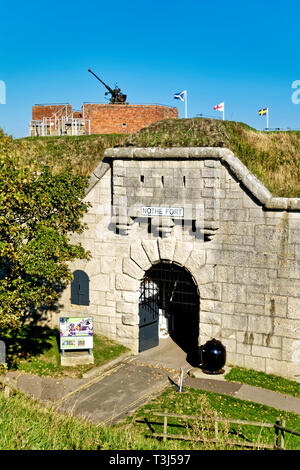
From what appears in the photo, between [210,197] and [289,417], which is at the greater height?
[210,197]

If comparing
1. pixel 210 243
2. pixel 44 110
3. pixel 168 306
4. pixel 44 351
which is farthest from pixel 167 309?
pixel 44 110

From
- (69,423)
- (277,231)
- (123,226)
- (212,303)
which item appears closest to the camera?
(69,423)

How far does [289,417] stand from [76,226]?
8052 millimetres

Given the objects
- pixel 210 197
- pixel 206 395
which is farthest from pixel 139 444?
pixel 210 197

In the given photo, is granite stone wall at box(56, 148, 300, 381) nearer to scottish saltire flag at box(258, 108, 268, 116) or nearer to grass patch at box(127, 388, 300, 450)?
grass patch at box(127, 388, 300, 450)

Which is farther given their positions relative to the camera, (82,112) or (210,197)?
(82,112)

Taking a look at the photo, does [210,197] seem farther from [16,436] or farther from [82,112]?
[82,112]

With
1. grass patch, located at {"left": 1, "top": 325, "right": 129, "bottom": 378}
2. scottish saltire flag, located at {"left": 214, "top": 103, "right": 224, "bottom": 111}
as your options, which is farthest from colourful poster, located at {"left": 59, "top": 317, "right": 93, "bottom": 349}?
scottish saltire flag, located at {"left": 214, "top": 103, "right": 224, "bottom": 111}

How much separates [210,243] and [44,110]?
1786cm

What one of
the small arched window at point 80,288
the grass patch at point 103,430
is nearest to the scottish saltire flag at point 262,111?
the small arched window at point 80,288

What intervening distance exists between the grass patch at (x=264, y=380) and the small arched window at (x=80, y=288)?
570cm

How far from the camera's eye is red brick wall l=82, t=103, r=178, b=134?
26.2 meters

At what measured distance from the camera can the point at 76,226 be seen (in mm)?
15406

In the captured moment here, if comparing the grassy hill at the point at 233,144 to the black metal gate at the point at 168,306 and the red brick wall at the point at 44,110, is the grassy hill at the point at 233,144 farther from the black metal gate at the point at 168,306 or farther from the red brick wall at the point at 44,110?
the red brick wall at the point at 44,110
